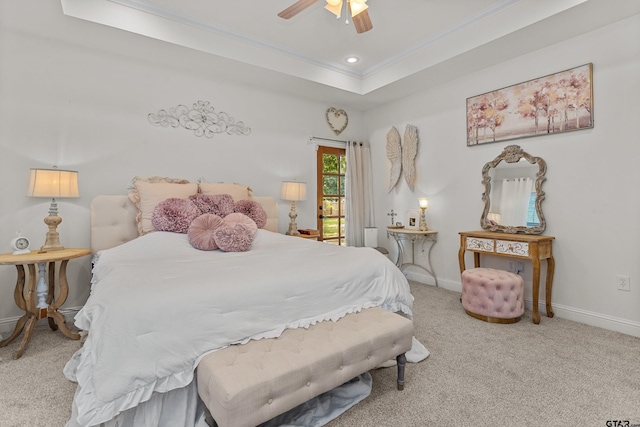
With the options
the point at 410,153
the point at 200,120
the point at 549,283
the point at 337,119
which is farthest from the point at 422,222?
the point at 200,120

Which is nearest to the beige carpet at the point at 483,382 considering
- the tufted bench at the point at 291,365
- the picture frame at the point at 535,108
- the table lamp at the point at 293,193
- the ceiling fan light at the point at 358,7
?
the tufted bench at the point at 291,365

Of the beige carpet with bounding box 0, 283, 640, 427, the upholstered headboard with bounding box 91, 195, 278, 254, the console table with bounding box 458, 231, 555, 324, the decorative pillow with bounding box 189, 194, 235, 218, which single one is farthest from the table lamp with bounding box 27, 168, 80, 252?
the console table with bounding box 458, 231, 555, 324

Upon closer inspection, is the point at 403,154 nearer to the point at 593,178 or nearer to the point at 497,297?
the point at 593,178

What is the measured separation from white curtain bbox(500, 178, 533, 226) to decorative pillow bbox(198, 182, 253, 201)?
2848 millimetres

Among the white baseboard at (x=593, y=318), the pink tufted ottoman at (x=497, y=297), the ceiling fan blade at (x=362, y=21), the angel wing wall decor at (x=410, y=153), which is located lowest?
the white baseboard at (x=593, y=318)

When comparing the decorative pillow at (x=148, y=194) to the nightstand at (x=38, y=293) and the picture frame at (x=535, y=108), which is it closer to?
the nightstand at (x=38, y=293)

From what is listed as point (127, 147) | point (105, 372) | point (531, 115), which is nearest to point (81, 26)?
point (127, 147)

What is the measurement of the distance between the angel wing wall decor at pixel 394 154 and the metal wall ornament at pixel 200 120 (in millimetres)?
2091

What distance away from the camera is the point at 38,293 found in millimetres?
2441

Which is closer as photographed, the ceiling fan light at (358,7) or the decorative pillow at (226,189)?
the ceiling fan light at (358,7)

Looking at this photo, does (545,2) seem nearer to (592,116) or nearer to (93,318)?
(592,116)

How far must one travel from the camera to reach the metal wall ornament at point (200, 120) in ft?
11.1

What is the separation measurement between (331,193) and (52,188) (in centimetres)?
322

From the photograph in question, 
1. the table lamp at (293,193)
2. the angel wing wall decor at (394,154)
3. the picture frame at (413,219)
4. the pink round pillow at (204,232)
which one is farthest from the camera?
the angel wing wall decor at (394,154)
